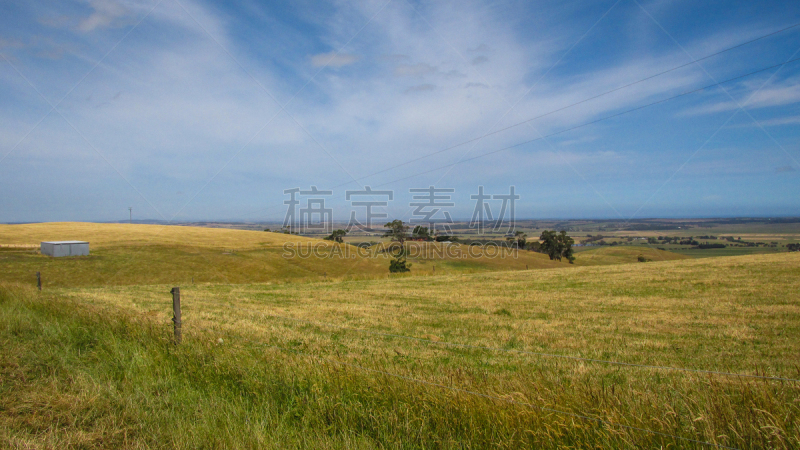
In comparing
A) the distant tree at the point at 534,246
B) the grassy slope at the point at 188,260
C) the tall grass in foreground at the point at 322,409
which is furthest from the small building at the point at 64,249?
the distant tree at the point at 534,246

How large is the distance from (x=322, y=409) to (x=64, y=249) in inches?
2663

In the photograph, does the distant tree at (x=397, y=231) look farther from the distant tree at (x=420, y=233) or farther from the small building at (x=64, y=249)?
the small building at (x=64, y=249)

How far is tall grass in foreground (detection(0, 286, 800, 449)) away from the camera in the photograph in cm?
362

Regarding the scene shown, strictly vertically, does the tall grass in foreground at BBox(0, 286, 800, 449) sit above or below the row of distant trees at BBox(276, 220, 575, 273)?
above

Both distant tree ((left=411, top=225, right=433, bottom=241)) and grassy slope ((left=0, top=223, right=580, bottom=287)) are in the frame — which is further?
distant tree ((left=411, top=225, right=433, bottom=241))

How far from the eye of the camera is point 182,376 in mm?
5727

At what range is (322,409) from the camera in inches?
175

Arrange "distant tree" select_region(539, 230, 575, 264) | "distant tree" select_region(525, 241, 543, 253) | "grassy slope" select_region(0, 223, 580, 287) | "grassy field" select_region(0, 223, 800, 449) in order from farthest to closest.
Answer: "distant tree" select_region(525, 241, 543, 253), "distant tree" select_region(539, 230, 575, 264), "grassy slope" select_region(0, 223, 580, 287), "grassy field" select_region(0, 223, 800, 449)

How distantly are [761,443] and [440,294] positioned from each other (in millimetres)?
19229

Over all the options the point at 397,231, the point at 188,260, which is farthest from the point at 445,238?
the point at 188,260

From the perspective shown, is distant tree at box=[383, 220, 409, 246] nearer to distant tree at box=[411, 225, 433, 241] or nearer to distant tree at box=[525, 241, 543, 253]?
distant tree at box=[411, 225, 433, 241]

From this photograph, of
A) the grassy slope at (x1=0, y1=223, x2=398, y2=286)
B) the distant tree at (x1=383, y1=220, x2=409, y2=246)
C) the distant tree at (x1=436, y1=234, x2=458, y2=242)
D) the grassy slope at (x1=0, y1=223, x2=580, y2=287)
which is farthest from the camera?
the distant tree at (x1=436, y1=234, x2=458, y2=242)

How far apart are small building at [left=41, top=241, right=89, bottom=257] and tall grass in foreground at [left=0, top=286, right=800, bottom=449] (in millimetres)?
62875

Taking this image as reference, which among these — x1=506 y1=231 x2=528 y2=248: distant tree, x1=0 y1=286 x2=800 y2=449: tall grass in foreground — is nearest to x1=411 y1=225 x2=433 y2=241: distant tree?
x1=506 y1=231 x2=528 y2=248: distant tree
